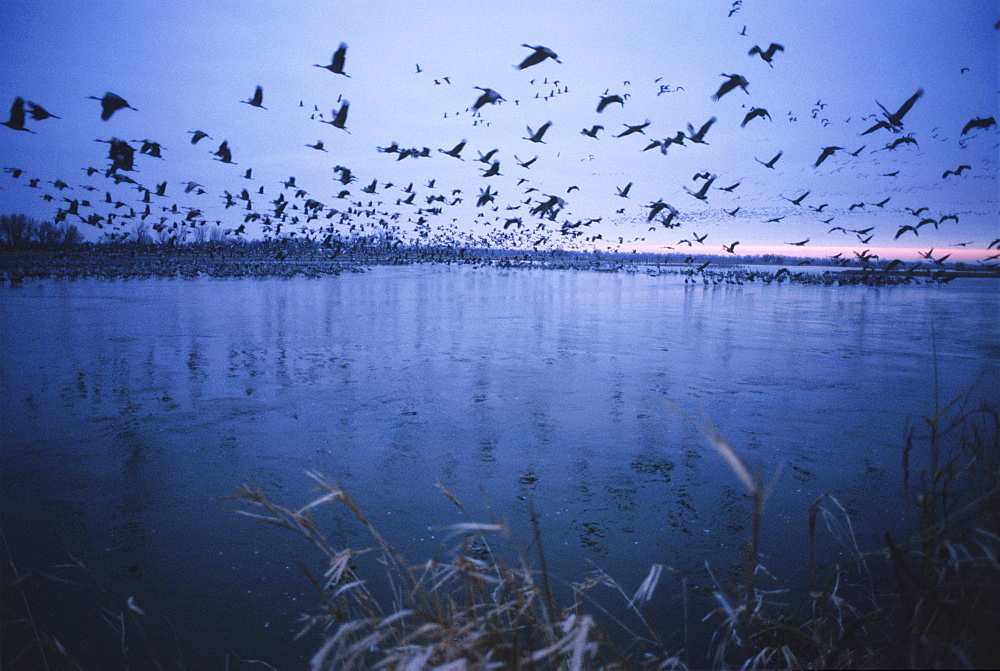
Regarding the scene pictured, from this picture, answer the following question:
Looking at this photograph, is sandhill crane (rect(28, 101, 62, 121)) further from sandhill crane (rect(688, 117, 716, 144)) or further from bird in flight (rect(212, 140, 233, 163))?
sandhill crane (rect(688, 117, 716, 144))

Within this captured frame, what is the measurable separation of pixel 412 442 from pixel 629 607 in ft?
13.4

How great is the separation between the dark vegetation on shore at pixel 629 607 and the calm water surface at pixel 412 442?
0.24 m

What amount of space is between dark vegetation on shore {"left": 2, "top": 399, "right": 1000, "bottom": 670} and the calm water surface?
24cm

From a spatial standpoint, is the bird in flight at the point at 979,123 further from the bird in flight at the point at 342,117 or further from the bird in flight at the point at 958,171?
the bird in flight at the point at 342,117

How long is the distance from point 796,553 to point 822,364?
9.23 meters

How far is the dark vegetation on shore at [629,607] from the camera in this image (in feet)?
6.55

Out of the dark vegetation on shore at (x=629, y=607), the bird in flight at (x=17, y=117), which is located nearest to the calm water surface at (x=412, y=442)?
the dark vegetation on shore at (x=629, y=607)

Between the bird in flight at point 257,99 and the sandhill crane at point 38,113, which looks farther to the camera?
the bird in flight at point 257,99

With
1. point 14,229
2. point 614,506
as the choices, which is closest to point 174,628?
point 614,506

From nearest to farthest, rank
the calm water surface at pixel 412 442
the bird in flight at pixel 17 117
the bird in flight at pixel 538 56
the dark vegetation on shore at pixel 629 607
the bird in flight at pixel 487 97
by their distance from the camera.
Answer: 1. the dark vegetation on shore at pixel 629 607
2. the calm water surface at pixel 412 442
3. the bird in flight at pixel 17 117
4. the bird in flight at pixel 538 56
5. the bird in flight at pixel 487 97

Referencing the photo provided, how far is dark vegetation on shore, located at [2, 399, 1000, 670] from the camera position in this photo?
6.55ft

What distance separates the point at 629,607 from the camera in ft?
12.1

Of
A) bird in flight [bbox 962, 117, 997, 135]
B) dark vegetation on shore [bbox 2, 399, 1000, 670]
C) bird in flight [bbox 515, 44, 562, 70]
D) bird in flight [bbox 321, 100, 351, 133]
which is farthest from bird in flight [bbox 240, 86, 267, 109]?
bird in flight [bbox 962, 117, 997, 135]

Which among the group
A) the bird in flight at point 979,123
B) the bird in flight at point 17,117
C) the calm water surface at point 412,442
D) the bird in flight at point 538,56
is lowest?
the calm water surface at point 412,442
